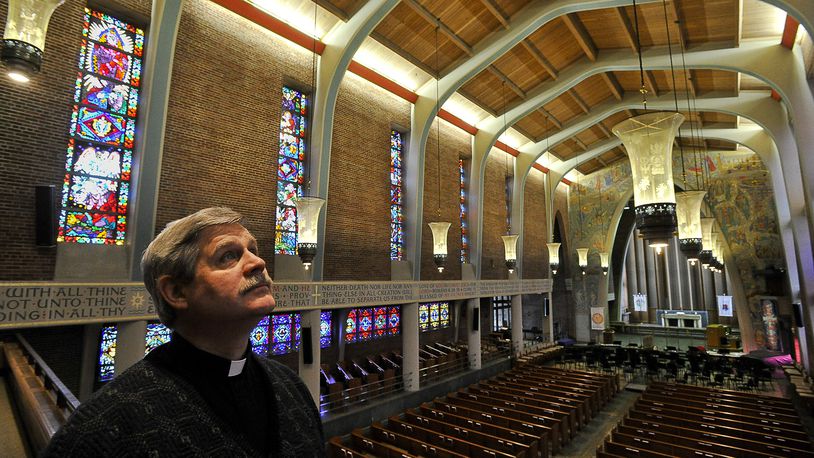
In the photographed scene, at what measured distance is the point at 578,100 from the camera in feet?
50.3

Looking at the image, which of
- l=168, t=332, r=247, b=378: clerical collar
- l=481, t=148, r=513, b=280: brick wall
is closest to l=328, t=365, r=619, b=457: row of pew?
l=481, t=148, r=513, b=280: brick wall

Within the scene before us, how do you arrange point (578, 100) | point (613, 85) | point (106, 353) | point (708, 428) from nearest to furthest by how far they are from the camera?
point (106, 353), point (708, 428), point (613, 85), point (578, 100)

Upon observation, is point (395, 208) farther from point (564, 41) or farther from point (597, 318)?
point (597, 318)

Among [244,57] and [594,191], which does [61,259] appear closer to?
[244,57]

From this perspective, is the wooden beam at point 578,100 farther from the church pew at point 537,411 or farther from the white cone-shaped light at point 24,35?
the white cone-shaped light at point 24,35

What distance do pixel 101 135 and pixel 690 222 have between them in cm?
1059

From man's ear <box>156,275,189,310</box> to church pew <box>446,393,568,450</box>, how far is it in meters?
8.46

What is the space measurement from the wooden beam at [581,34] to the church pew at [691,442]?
399 inches

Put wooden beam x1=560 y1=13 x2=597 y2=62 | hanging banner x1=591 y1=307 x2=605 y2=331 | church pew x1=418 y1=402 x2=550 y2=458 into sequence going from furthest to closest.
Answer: hanging banner x1=591 y1=307 x2=605 y2=331
wooden beam x1=560 y1=13 x2=597 y2=62
church pew x1=418 y1=402 x2=550 y2=458

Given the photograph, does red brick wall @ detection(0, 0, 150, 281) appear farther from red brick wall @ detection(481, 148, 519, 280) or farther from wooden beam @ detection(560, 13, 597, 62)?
red brick wall @ detection(481, 148, 519, 280)

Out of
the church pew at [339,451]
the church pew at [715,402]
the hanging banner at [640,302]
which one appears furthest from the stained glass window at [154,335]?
the hanging banner at [640,302]

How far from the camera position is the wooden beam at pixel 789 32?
333 inches

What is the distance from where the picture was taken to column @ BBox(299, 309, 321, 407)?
8703 millimetres

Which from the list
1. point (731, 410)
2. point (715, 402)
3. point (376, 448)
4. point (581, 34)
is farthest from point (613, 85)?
point (376, 448)
